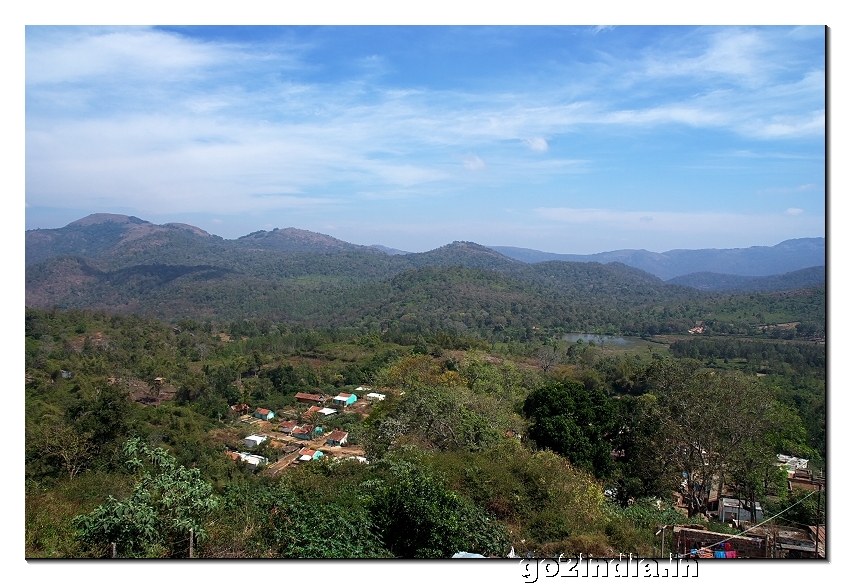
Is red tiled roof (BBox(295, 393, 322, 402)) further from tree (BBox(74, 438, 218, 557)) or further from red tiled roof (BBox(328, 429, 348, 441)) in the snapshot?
tree (BBox(74, 438, 218, 557))

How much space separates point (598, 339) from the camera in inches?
2015

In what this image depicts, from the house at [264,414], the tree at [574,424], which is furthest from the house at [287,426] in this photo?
the tree at [574,424]

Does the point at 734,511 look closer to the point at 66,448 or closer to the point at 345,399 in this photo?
the point at 66,448

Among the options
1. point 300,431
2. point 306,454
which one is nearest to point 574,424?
point 306,454

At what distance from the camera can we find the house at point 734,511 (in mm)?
8359

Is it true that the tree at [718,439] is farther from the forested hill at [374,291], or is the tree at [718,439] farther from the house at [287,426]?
the forested hill at [374,291]

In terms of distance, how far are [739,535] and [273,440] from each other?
16.7 meters

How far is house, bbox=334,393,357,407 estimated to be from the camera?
23547 mm

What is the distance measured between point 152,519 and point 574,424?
712 cm

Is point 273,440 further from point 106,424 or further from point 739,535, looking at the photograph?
point 739,535

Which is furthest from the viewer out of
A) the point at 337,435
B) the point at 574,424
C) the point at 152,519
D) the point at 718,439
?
the point at 337,435

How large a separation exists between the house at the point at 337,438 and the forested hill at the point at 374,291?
23.7 metres

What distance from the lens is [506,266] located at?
4653 inches

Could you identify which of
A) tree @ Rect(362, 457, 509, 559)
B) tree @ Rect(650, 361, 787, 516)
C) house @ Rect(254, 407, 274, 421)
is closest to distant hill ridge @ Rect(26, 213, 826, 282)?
house @ Rect(254, 407, 274, 421)
